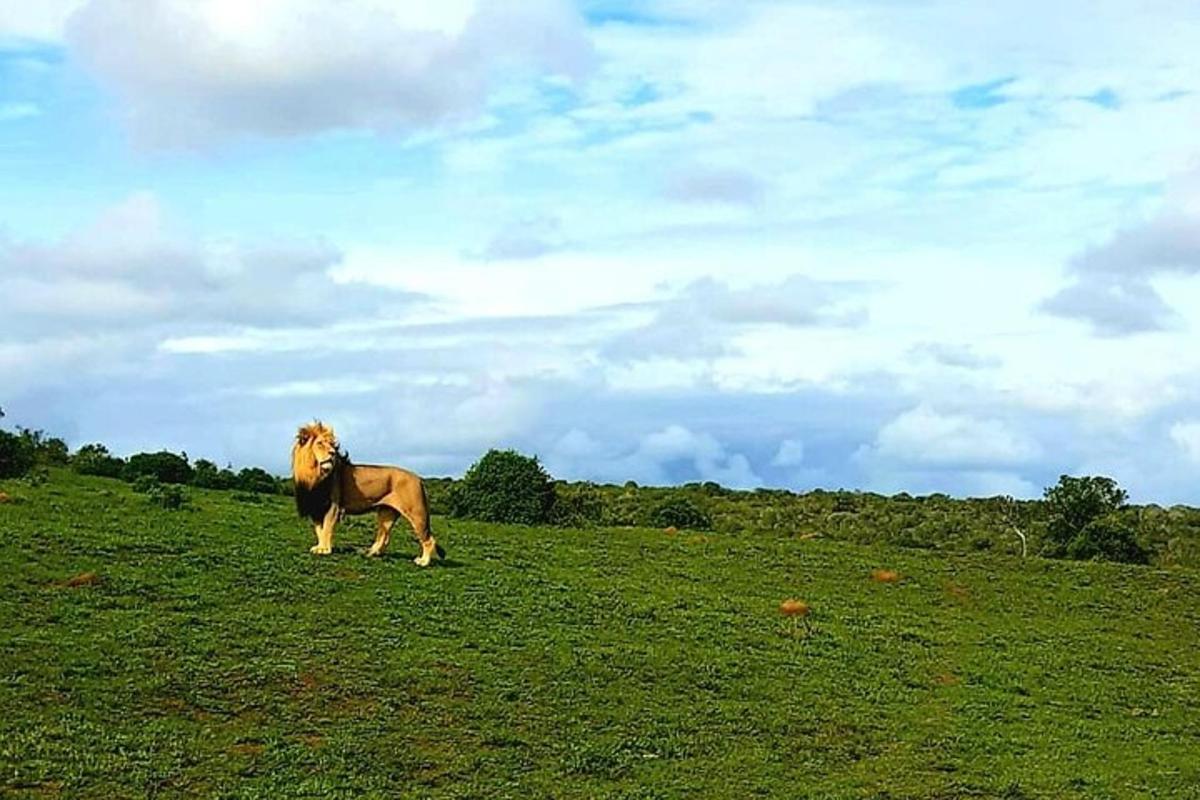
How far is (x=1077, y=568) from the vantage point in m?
37.5

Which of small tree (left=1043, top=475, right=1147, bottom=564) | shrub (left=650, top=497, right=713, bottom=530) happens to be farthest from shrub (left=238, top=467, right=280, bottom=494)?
small tree (left=1043, top=475, right=1147, bottom=564)

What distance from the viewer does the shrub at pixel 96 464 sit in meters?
45.5

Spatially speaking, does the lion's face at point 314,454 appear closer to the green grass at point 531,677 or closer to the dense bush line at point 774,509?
→ the green grass at point 531,677

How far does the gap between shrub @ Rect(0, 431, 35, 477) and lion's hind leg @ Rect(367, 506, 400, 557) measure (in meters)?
15.9

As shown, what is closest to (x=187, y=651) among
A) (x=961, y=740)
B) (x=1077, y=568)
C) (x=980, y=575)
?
(x=961, y=740)

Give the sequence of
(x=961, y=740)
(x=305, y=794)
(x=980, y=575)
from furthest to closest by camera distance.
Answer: (x=980, y=575), (x=961, y=740), (x=305, y=794)

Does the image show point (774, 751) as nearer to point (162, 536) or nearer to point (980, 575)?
point (162, 536)

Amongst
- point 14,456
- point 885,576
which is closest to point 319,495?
point 885,576

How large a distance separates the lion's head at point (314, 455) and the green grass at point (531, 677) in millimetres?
1559

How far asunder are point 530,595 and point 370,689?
7.15m

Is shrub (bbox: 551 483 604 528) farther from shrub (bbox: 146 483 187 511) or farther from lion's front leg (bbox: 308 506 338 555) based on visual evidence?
lion's front leg (bbox: 308 506 338 555)

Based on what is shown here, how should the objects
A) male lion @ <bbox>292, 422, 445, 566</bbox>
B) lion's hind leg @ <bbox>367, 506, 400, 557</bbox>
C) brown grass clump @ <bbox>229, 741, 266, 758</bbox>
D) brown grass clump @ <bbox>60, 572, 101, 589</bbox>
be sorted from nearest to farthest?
brown grass clump @ <bbox>229, 741, 266, 758</bbox> < brown grass clump @ <bbox>60, 572, 101, 589</bbox> < male lion @ <bbox>292, 422, 445, 566</bbox> < lion's hind leg @ <bbox>367, 506, 400, 557</bbox>

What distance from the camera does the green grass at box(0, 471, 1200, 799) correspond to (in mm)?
17703

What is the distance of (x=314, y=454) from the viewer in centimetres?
2630
